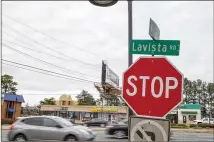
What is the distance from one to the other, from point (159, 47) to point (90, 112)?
61.6 metres

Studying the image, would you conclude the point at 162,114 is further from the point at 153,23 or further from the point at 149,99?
the point at 153,23

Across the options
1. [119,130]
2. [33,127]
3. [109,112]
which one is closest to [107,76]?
[109,112]

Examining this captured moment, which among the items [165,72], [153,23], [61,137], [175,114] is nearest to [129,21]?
[153,23]

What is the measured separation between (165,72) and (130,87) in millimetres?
496

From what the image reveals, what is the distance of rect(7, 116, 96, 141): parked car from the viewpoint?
12.6 meters

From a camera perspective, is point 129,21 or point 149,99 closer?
point 149,99

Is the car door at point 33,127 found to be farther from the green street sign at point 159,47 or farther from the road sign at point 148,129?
the road sign at point 148,129

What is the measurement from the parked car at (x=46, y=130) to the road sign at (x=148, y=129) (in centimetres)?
870

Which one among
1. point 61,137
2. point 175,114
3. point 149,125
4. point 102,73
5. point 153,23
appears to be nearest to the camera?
point 149,125

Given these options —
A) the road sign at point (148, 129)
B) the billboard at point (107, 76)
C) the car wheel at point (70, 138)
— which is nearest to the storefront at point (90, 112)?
the billboard at point (107, 76)

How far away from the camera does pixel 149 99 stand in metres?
4.27

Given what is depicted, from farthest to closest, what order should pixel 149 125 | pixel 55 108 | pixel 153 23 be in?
pixel 55 108 → pixel 153 23 → pixel 149 125

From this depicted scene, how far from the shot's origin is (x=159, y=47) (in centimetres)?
487

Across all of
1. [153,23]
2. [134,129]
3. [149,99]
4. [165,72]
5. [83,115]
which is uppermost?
[153,23]
